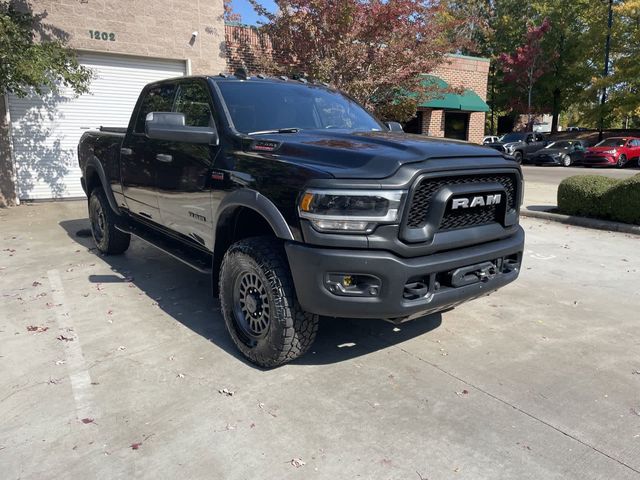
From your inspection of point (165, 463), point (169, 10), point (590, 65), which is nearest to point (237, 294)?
point (165, 463)

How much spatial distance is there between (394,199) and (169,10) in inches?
438

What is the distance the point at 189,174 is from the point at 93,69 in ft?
28.9

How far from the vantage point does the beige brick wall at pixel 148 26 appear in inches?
434

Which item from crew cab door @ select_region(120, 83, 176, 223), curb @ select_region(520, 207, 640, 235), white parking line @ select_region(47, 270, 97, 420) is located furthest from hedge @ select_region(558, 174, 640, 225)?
white parking line @ select_region(47, 270, 97, 420)

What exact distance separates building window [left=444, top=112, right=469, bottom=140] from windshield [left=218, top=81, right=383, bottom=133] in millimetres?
18970

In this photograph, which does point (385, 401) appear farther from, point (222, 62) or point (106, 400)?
point (222, 62)

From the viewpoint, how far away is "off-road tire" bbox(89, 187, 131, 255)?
21.0ft

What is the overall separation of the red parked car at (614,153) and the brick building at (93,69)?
1947 centimetres

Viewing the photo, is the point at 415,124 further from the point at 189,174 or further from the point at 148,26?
the point at 189,174

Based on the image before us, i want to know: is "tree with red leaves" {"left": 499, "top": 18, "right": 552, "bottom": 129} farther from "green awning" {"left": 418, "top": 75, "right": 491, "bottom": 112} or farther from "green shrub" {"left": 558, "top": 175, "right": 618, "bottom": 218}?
"green shrub" {"left": 558, "top": 175, "right": 618, "bottom": 218}

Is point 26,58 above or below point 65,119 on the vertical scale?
above

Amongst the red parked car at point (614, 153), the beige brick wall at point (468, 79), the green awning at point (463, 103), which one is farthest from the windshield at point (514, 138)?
the green awning at point (463, 103)

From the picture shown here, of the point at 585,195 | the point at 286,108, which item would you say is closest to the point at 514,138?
the point at 585,195

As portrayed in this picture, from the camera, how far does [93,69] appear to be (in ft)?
38.0
